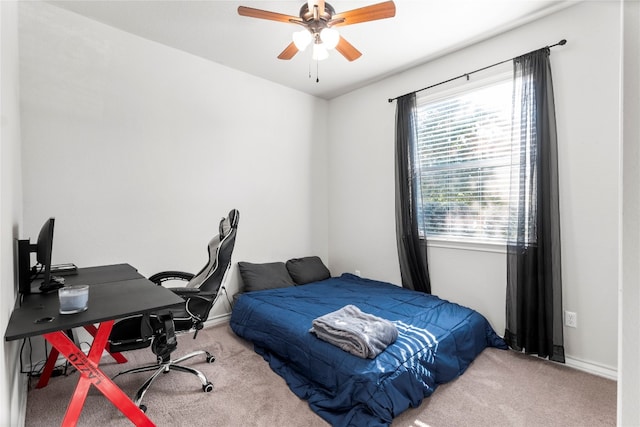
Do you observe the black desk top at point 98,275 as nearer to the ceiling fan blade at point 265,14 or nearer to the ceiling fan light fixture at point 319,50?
the ceiling fan blade at point 265,14

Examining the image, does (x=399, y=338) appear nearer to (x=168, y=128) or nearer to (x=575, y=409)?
(x=575, y=409)

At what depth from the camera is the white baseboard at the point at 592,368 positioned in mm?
2201

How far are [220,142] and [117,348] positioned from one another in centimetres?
218

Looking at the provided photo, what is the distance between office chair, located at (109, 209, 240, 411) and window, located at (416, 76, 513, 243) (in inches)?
82.1

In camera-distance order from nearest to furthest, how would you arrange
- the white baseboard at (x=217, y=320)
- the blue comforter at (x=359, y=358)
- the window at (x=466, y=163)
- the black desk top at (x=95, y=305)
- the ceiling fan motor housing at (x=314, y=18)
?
the black desk top at (x=95, y=305)
the blue comforter at (x=359, y=358)
the ceiling fan motor housing at (x=314, y=18)
the window at (x=466, y=163)
the white baseboard at (x=217, y=320)

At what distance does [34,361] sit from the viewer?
2.29 metres

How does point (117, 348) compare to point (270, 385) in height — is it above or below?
above

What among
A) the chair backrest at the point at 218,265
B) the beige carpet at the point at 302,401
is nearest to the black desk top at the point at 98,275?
the chair backrest at the point at 218,265

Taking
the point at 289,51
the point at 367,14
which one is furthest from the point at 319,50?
the point at 367,14

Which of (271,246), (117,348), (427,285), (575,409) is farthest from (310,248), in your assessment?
(575,409)

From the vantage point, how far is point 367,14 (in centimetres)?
190

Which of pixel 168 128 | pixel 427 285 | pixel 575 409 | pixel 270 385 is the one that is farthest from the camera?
pixel 427 285

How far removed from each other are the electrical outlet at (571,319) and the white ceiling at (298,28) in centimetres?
220

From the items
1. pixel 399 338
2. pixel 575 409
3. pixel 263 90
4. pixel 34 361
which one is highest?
pixel 263 90
